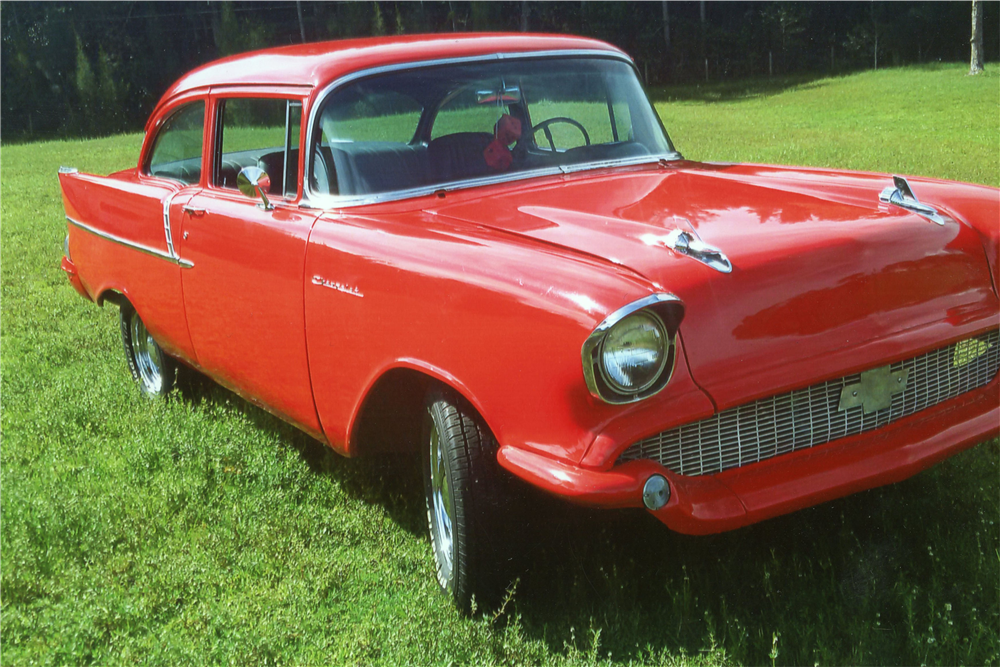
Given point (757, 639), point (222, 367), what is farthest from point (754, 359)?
point (222, 367)

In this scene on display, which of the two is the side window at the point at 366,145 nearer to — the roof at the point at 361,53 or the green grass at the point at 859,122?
the roof at the point at 361,53

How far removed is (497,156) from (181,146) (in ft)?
5.95

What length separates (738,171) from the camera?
3.99 m

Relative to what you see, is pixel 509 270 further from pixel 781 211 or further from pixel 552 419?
pixel 781 211

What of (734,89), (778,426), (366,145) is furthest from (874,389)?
(734,89)

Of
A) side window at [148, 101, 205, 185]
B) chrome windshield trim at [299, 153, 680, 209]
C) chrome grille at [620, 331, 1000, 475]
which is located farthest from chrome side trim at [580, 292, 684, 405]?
side window at [148, 101, 205, 185]

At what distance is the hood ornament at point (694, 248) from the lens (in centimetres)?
263

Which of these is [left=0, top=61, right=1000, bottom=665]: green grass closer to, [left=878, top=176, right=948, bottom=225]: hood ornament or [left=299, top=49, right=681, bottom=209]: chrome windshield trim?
[left=878, top=176, right=948, bottom=225]: hood ornament

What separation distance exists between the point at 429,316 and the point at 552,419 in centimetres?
53

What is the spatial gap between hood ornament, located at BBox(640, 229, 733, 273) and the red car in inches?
0.4

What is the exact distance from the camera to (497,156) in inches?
148

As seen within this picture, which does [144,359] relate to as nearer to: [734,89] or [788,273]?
[788,273]

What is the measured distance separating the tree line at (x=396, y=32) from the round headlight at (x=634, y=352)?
1602 inches

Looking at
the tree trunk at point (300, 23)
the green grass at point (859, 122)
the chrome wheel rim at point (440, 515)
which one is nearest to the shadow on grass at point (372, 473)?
the chrome wheel rim at point (440, 515)
